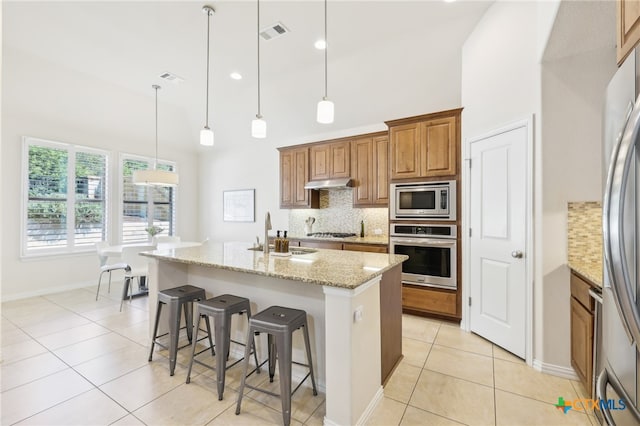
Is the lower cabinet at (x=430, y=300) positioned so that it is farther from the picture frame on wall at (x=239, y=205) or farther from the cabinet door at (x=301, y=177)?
the picture frame on wall at (x=239, y=205)

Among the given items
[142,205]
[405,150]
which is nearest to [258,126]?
[405,150]

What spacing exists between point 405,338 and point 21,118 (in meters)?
6.48

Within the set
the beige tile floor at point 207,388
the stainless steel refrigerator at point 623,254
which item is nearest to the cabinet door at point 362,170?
the beige tile floor at point 207,388

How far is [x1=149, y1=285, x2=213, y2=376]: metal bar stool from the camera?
243 centimetres

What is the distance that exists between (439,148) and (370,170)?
1.15 m

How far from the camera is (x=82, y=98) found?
4.81 m

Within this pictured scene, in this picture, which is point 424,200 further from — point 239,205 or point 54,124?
point 54,124

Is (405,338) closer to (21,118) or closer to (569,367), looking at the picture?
(569,367)

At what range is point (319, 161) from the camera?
5.02m

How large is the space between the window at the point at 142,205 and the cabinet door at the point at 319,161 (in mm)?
3704

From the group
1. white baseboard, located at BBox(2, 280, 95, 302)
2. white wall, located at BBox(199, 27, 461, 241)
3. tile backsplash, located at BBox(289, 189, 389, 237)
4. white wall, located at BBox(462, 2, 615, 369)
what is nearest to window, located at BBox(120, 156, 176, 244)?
white wall, located at BBox(199, 27, 461, 241)

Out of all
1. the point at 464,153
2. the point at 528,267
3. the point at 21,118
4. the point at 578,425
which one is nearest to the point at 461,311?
the point at 528,267

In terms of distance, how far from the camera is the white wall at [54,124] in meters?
4.31

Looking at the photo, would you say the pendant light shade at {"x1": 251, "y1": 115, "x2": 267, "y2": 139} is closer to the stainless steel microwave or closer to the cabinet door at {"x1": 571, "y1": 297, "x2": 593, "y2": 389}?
the stainless steel microwave
